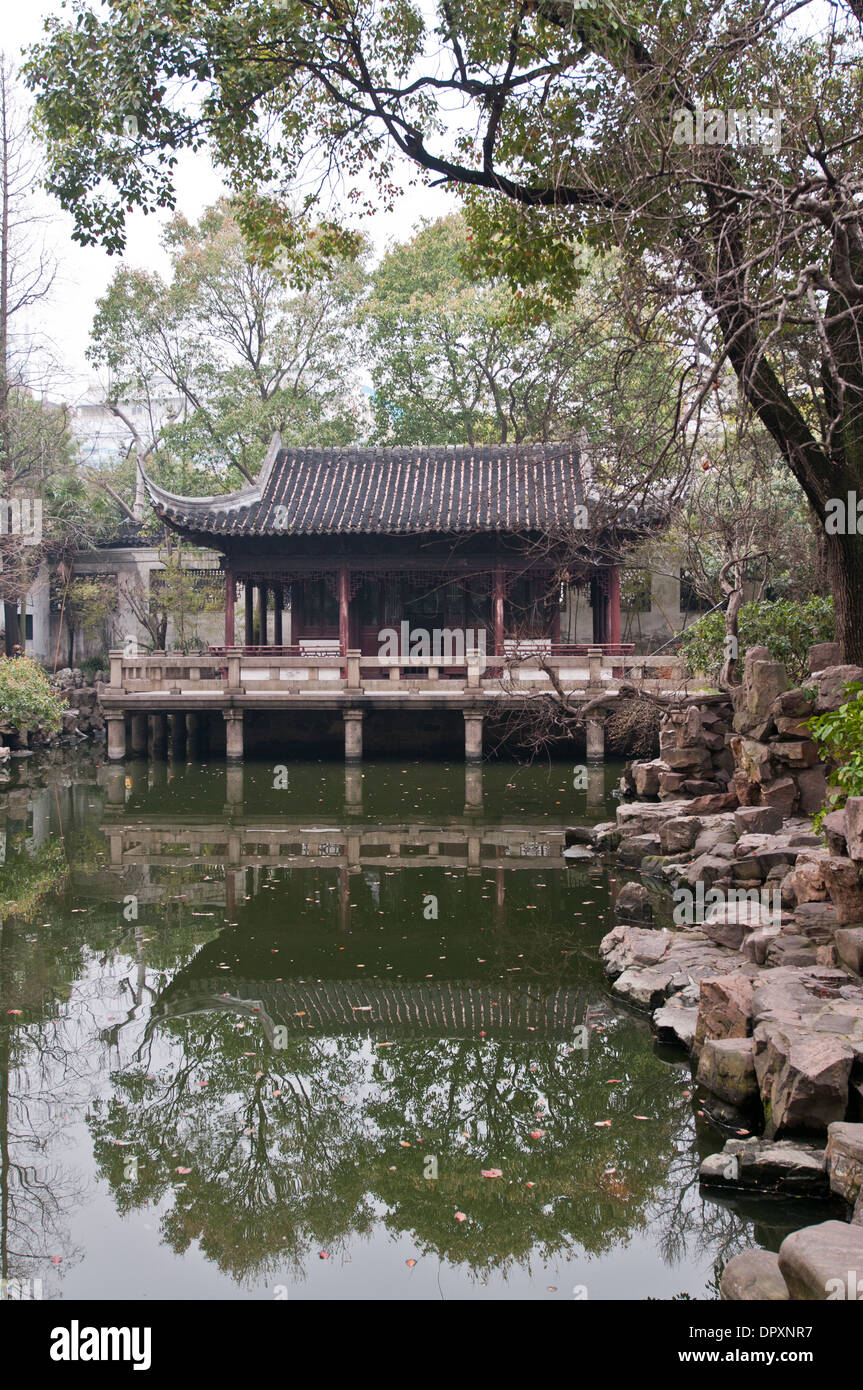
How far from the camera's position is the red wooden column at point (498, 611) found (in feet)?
62.6

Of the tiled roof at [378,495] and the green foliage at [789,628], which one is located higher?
the tiled roof at [378,495]

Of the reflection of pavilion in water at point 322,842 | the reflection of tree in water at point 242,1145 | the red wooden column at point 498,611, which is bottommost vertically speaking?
the reflection of tree in water at point 242,1145

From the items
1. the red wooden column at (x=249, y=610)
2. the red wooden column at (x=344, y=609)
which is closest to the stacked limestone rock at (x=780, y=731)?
the red wooden column at (x=344, y=609)

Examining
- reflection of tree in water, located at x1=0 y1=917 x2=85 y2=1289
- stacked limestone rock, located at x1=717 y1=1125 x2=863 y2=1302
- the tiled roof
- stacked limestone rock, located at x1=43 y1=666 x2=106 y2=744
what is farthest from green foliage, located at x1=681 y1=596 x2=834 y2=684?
stacked limestone rock, located at x1=43 y1=666 x2=106 y2=744

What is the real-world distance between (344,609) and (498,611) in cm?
295

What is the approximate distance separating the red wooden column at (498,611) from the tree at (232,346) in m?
10.0

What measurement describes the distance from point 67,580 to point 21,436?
5697 mm

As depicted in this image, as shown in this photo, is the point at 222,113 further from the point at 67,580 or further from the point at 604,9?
the point at 67,580

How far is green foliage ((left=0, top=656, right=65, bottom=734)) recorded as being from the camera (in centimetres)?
1803

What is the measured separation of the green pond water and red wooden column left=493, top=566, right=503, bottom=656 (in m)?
8.59

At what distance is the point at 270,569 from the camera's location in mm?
20422

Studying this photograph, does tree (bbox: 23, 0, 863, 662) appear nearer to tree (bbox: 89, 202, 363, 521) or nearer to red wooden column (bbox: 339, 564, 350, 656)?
red wooden column (bbox: 339, 564, 350, 656)

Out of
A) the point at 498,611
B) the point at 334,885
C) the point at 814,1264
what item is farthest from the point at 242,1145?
the point at 498,611

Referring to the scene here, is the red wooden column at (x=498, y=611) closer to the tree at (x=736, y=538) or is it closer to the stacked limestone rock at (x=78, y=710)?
the tree at (x=736, y=538)
